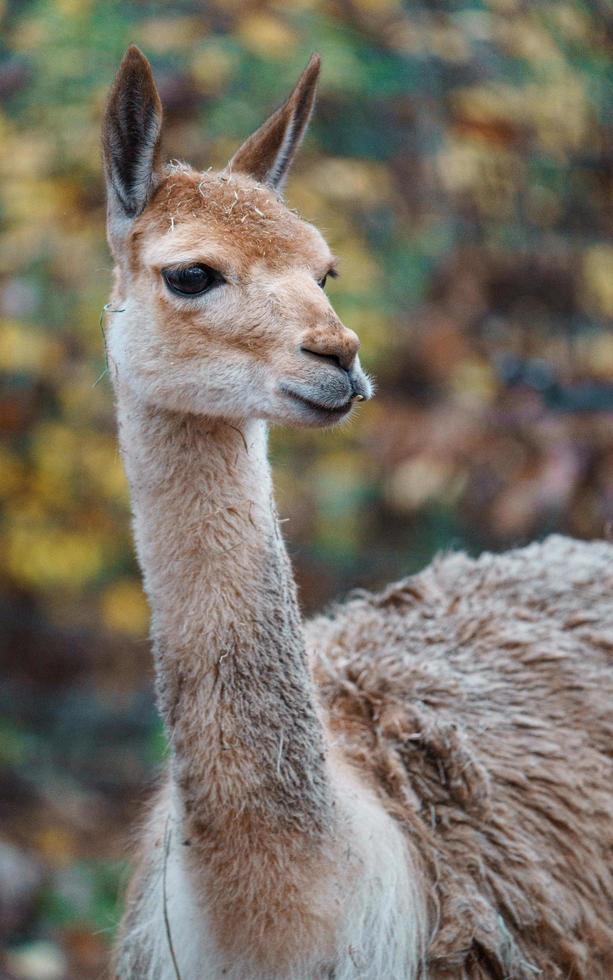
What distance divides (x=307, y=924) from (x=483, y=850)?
0.56 metres

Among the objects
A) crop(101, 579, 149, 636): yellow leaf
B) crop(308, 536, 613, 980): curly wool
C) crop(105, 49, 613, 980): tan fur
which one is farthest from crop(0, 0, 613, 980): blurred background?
crop(105, 49, 613, 980): tan fur

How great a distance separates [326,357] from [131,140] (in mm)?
720

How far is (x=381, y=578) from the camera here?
6375 millimetres

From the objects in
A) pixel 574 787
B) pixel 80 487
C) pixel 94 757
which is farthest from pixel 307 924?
pixel 94 757

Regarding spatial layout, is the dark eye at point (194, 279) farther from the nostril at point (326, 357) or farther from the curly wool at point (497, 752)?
the curly wool at point (497, 752)

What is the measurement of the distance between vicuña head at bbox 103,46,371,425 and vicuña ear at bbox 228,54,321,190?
179 millimetres

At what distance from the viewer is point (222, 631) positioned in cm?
242

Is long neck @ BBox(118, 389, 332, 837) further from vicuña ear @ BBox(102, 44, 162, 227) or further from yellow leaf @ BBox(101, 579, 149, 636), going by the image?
yellow leaf @ BBox(101, 579, 149, 636)

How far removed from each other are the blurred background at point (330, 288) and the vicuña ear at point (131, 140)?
2.10 m

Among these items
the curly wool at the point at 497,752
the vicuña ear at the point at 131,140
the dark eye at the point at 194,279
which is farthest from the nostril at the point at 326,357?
the curly wool at the point at 497,752

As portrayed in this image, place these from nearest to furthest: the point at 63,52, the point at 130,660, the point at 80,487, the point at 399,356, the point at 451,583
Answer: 1. the point at 451,583
2. the point at 63,52
3. the point at 80,487
4. the point at 399,356
5. the point at 130,660

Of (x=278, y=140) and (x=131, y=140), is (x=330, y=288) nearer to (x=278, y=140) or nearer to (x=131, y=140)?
(x=278, y=140)

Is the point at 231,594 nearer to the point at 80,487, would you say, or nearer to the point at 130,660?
the point at 80,487

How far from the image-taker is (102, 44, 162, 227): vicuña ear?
2496 millimetres
